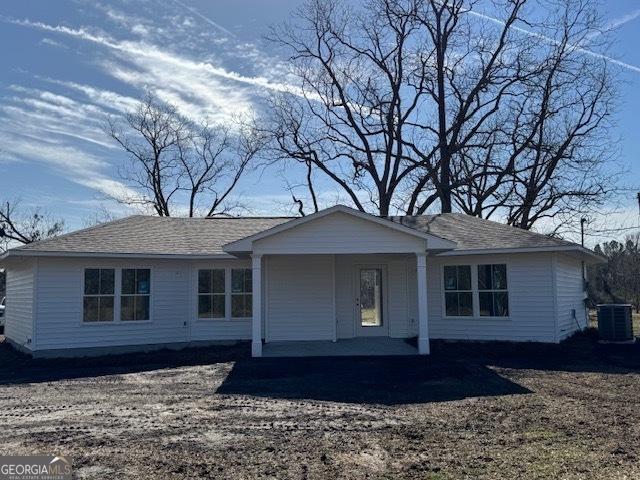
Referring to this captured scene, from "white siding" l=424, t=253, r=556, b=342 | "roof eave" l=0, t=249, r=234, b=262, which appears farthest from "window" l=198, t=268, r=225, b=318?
"white siding" l=424, t=253, r=556, b=342

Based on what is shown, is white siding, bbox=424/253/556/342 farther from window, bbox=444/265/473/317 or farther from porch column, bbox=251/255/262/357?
porch column, bbox=251/255/262/357

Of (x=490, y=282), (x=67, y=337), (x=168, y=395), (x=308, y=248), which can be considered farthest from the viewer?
(x=490, y=282)

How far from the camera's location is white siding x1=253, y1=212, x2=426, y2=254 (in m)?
13.0

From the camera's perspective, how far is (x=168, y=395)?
29.0 ft

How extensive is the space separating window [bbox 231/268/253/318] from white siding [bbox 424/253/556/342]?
5829 mm

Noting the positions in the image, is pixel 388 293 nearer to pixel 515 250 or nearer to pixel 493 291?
pixel 493 291

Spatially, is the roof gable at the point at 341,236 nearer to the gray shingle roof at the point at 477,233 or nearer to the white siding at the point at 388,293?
the gray shingle roof at the point at 477,233

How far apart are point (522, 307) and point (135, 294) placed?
10413mm

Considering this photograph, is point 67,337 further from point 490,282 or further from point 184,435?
point 490,282

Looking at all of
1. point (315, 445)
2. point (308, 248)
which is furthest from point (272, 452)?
point (308, 248)

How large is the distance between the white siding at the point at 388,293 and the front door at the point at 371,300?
107 mm

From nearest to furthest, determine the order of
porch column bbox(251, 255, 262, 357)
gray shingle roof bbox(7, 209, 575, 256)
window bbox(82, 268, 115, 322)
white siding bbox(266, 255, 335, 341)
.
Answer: porch column bbox(251, 255, 262, 357)
window bbox(82, 268, 115, 322)
gray shingle roof bbox(7, 209, 575, 256)
white siding bbox(266, 255, 335, 341)

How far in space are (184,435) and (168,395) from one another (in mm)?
2693
